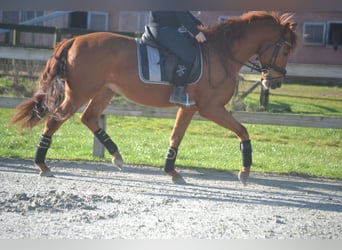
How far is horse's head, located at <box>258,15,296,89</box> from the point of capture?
6.29m

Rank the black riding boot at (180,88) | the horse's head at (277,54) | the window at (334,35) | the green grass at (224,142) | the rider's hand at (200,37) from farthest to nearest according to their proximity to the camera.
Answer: the window at (334,35) < the green grass at (224,142) < the horse's head at (277,54) < the black riding boot at (180,88) < the rider's hand at (200,37)

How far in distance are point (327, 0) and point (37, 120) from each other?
18.3 ft

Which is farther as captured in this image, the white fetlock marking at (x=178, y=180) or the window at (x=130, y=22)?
the window at (x=130, y=22)

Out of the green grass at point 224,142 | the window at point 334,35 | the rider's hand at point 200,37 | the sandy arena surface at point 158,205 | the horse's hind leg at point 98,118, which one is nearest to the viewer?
the sandy arena surface at point 158,205

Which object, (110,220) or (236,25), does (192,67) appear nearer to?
(236,25)

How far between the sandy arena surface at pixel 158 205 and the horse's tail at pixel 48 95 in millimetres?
734

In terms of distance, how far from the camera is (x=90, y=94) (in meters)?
6.25

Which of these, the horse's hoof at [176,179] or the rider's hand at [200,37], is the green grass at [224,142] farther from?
the rider's hand at [200,37]

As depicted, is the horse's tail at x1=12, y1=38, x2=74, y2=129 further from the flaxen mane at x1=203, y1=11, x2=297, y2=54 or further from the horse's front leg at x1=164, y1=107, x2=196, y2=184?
the flaxen mane at x1=203, y1=11, x2=297, y2=54

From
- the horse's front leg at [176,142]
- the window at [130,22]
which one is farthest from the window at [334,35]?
the horse's front leg at [176,142]

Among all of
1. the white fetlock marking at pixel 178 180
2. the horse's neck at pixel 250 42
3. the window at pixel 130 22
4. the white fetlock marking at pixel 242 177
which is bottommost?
the white fetlock marking at pixel 178 180

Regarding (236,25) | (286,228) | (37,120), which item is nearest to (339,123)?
(236,25)

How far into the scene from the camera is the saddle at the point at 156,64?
20.1 feet

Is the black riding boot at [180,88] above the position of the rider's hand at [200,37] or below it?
below
